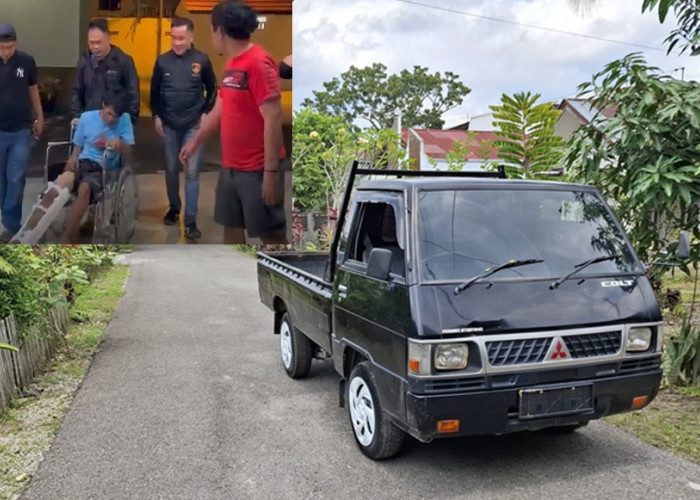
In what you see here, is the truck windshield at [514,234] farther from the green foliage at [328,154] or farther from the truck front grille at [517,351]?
the green foliage at [328,154]

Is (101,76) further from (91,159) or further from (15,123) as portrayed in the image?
(15,123)

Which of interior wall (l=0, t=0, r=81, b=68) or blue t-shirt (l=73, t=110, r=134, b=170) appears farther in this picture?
blue t-shirt (l=73, t=110, r=134, b=170)

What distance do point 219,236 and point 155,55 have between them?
2508mm

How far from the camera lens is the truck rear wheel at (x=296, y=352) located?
678 centimetres

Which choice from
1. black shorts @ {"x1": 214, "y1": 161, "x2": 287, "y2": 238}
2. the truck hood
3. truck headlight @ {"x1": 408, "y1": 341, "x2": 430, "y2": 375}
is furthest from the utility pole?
truck headlight @ {"x1": 408, "y1": 341, "x2": 430, "y2": 375}

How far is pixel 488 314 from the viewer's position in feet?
13.0

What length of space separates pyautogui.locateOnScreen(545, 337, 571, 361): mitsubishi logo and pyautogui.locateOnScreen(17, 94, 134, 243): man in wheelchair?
6.30 meters

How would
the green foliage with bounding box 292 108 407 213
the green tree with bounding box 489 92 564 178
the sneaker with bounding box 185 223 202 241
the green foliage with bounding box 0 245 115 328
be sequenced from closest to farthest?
the green foliage with bounding box 0 245 115 328, the sneaker with bounding box 185 223 202 241, the green tree with bounding box 489 92 564 178, the green foliage with bounding box 292 108 407 213

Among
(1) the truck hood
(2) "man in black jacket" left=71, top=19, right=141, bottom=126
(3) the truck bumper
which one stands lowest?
(3) the truck bumper

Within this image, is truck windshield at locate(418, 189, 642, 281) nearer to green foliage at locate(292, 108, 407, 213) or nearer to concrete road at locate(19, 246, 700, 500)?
concrete road at locate(19, 246, 700, 500)

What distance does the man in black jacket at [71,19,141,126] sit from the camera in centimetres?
818

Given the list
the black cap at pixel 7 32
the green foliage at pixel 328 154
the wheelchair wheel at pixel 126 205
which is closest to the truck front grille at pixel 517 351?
the wheelchair wheel at pixel 126 205

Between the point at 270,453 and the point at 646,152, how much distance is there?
4269 millimetres

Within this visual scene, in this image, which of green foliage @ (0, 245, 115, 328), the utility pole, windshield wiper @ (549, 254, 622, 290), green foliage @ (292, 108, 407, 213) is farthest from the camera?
green foliage @ (292, 108, 407, 213)
